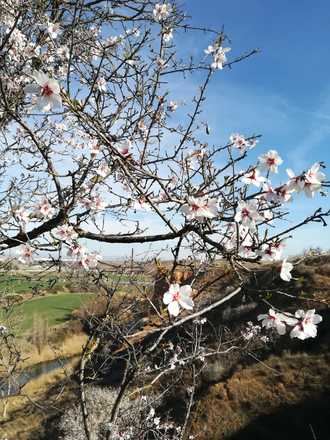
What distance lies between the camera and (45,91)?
5.80 ft

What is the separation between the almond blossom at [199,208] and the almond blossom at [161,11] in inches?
91.1

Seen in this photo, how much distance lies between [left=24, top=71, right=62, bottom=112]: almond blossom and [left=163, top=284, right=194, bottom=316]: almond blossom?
2.93ft

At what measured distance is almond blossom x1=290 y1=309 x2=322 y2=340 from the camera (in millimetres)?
2303

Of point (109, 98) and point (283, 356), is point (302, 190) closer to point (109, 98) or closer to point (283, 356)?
point (109, 98)

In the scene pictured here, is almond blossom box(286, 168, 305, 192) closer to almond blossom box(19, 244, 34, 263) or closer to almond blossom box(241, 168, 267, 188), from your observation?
almond blossom box(241, 168, 267, 188)

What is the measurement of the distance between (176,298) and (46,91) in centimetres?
100

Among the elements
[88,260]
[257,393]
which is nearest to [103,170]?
[88,260]

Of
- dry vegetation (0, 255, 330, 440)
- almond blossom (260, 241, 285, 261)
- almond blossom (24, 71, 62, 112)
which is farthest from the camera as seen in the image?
dry vegetation (0, 255, 330, 440)

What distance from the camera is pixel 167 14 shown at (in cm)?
374

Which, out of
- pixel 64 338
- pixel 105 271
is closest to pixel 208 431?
pixel 105 271

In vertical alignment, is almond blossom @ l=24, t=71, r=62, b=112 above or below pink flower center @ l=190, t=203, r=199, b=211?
above

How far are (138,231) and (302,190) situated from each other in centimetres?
132

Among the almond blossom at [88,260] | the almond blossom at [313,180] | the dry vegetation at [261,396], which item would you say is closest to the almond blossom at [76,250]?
the almond blossom at [88,260]

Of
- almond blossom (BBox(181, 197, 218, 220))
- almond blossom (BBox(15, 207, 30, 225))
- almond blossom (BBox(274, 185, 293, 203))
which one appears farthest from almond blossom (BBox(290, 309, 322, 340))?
almond blossom (BBox(15, 207, 30, 225))
